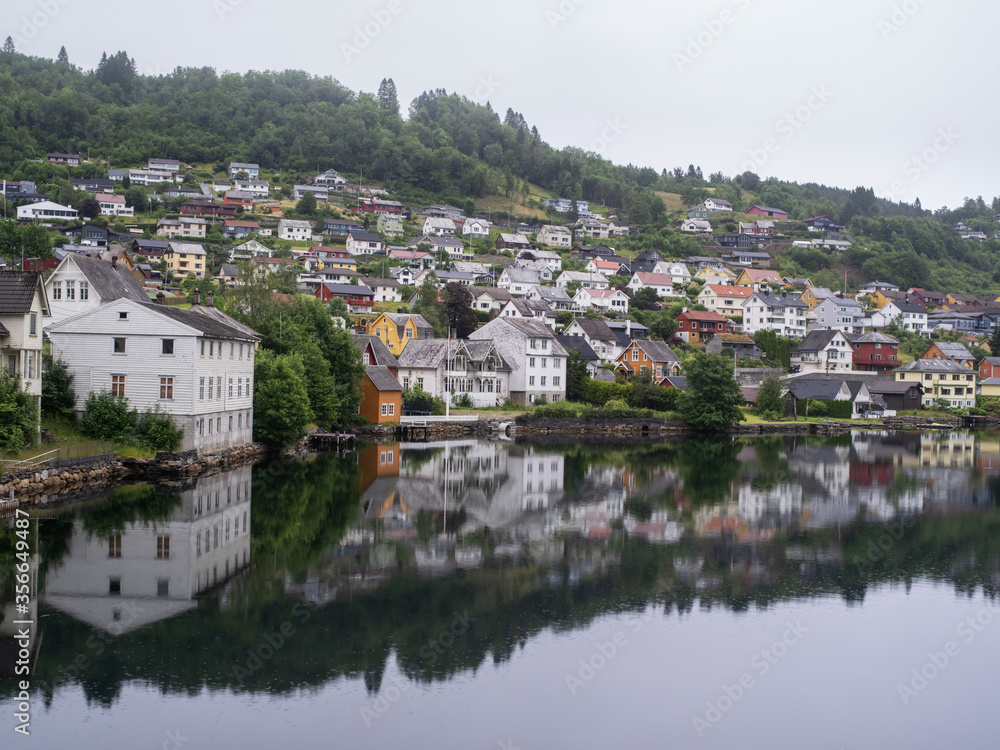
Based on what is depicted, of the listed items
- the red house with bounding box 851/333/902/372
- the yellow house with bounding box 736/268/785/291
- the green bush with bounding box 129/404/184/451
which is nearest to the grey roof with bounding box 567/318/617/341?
the red house with bounding box 851/333/902/372

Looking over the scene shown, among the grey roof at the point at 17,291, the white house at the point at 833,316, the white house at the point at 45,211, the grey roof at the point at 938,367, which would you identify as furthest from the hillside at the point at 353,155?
the grey roof at the point at 17,291

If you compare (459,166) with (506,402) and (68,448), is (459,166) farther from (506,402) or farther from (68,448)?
(68,448)

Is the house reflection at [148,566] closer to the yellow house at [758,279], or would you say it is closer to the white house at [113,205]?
the yellow house at [758,279]

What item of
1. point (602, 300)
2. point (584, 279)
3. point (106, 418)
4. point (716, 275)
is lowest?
point (106, 418)

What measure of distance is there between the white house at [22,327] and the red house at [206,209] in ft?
320

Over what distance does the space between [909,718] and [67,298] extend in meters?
42.3

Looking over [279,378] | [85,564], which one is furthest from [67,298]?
[85,564]

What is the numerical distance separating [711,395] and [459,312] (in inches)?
1022

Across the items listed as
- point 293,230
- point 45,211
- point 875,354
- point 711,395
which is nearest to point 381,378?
point 711,395

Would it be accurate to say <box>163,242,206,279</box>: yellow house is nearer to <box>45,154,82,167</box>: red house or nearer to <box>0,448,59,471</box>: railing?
<box>45,154,82,167</box>: red house

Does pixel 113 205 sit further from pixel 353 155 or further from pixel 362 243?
pixel 353 155

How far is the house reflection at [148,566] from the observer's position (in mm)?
17125

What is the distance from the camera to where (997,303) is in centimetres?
12625

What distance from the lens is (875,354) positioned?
94.7 meters
